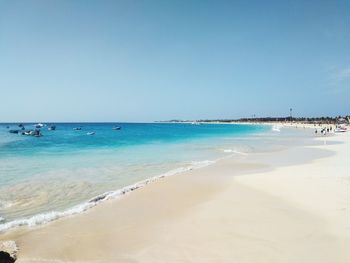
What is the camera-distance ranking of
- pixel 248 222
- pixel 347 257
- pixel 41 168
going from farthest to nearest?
pixel 41 168, pixel 248 222, pixel 347 257

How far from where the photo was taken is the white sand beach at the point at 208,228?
22.4ft

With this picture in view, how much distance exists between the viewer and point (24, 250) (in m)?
7.26

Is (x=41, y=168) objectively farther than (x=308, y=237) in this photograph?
Yes

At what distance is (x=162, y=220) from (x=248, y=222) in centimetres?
248

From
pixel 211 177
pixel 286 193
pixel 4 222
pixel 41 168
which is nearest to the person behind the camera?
pixel 4 222

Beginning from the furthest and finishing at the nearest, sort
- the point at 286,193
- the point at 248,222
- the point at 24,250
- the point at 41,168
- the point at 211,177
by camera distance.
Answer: the point at 41,168
the point at 211,177
the point at 286,193
the point at 248,222
the point at 24,250

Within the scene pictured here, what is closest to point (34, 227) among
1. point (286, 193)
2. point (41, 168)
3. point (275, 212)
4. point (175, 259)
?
point (175, 259)

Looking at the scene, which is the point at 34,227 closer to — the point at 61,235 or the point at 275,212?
the point at 61,235

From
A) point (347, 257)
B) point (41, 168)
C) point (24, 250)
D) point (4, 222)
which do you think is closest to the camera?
point (347, 257)

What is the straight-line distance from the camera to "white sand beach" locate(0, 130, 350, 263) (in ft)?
22.4

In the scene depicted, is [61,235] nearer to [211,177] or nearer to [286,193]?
[286,193]

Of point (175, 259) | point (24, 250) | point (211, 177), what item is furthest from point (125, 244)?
point (211, 177)

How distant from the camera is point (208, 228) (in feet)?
27.4

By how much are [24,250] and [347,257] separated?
280 inches
